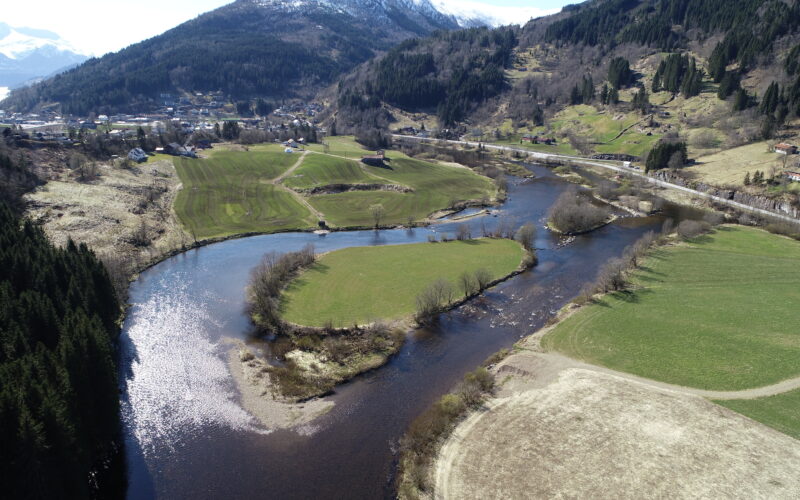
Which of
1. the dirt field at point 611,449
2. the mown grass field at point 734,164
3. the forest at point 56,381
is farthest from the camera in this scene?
the mown grass field at point 734,164

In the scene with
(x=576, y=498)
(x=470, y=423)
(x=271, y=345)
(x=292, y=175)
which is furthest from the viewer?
(x=292, y=175)

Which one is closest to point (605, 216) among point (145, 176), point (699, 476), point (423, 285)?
point (423, 285)

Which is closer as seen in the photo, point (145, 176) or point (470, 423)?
point (470, 423)

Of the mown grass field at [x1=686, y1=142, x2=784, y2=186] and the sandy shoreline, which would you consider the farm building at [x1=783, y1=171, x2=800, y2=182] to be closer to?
the mown grass field at [x1=686, y1=142, x2=784, y2=186]

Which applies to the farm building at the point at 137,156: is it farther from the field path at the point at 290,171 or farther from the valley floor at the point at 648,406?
the valley floor at the point at 648,406

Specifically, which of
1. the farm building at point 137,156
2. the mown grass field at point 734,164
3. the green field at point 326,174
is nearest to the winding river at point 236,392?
the green field at point 326,174

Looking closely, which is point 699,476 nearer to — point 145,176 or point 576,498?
point 576,498

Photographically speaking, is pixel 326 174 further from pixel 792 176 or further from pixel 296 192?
pixel 792 176
